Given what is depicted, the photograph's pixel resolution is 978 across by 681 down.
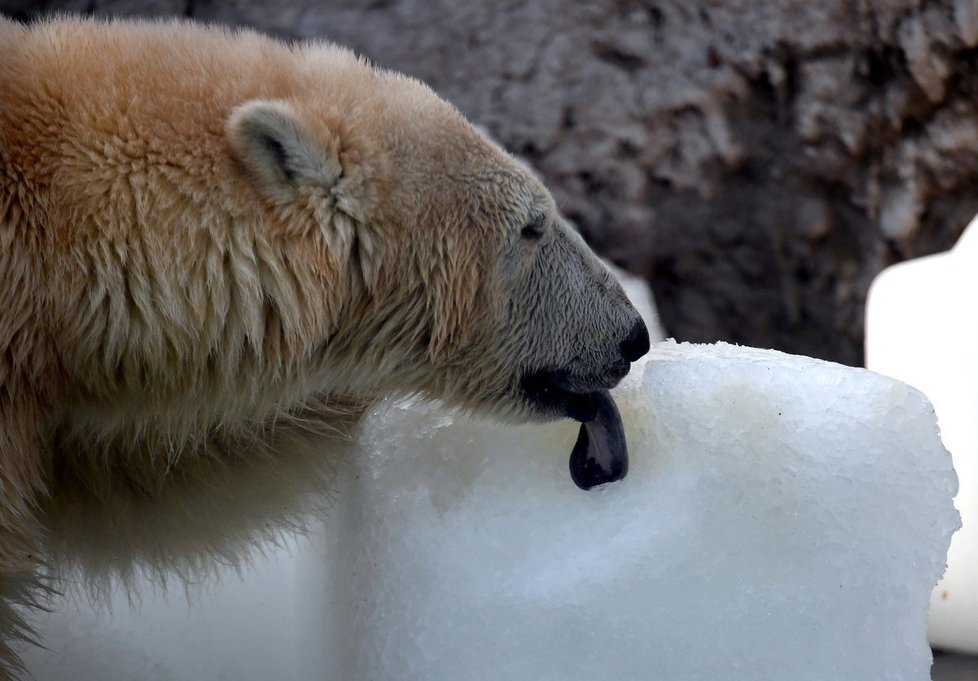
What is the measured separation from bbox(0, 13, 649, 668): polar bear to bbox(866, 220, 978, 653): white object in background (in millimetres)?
874

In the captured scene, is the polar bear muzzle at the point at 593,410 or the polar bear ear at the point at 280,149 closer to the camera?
the polar bear ear at the point at 280,149

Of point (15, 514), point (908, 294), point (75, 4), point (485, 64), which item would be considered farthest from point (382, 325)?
point (75, 4)

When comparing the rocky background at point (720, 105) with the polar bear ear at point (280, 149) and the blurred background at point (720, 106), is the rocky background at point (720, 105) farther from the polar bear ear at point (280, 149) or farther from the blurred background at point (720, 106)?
the polar bear ear at point (280, 149)

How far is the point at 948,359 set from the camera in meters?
2.10

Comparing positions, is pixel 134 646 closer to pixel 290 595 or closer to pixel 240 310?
pixel 290 595

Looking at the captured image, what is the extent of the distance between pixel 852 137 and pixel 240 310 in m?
2.51

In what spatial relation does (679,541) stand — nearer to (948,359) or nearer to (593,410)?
(593,410)

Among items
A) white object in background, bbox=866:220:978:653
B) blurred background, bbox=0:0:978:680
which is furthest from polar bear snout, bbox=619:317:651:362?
blurred background, bbox=0:0:978:680

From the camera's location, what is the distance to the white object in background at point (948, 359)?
80.0 inches

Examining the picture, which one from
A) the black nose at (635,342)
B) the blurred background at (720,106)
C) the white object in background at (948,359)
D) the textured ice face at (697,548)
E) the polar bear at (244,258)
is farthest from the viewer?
the blurred background at (720,106)

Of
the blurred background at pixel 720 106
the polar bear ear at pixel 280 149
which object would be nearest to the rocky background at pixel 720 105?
the blurred background at pixel 720 106

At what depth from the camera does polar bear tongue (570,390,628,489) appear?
148 cm

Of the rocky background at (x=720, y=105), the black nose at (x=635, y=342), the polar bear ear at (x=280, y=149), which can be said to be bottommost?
the rocky background at (x=720, y=105)

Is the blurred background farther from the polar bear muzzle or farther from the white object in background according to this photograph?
the polar bear muzzle
